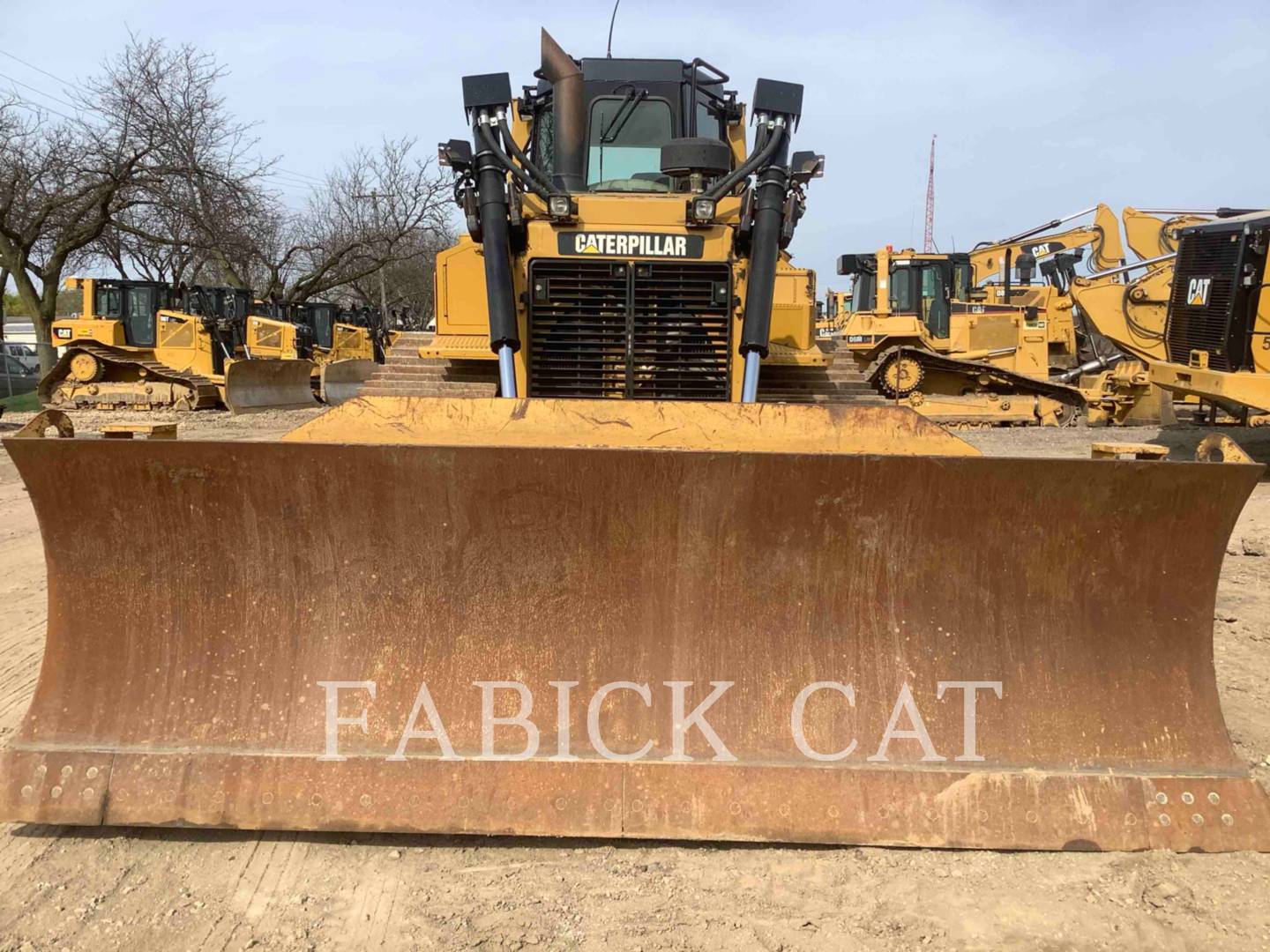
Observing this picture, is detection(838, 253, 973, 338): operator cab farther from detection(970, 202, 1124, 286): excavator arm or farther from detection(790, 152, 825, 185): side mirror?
detection(790, 152, 825, 185): side mirror

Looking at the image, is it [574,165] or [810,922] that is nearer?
[810,922]

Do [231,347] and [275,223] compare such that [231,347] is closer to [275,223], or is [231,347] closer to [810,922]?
[275,223]

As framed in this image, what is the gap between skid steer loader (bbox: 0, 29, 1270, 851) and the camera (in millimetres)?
2668

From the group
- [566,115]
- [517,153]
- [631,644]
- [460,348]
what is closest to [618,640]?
[631,644]

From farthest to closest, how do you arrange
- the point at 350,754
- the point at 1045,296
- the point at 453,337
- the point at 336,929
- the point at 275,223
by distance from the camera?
1. the point at 275,223
2. the point at 1045,296
3. the point at 453,337
4. the point at 350,754
5. the point at 336,929

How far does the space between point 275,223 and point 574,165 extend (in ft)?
74.1

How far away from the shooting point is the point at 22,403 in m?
18.9

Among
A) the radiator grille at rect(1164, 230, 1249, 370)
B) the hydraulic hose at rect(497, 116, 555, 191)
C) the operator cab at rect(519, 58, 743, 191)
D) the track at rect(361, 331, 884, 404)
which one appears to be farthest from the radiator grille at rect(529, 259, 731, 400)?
the radiator grille at rect(1164, 230, 1249, 370)

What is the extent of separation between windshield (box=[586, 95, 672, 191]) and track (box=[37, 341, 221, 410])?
14306mm

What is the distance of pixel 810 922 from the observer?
7.72 ft

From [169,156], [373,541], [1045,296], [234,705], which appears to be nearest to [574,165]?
[373,541]

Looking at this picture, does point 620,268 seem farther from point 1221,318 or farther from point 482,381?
point 1221,318

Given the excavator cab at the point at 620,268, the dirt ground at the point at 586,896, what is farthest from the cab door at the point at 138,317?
the dirt ground at the point at 586,896

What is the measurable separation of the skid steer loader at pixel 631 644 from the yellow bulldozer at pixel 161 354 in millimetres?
14411
